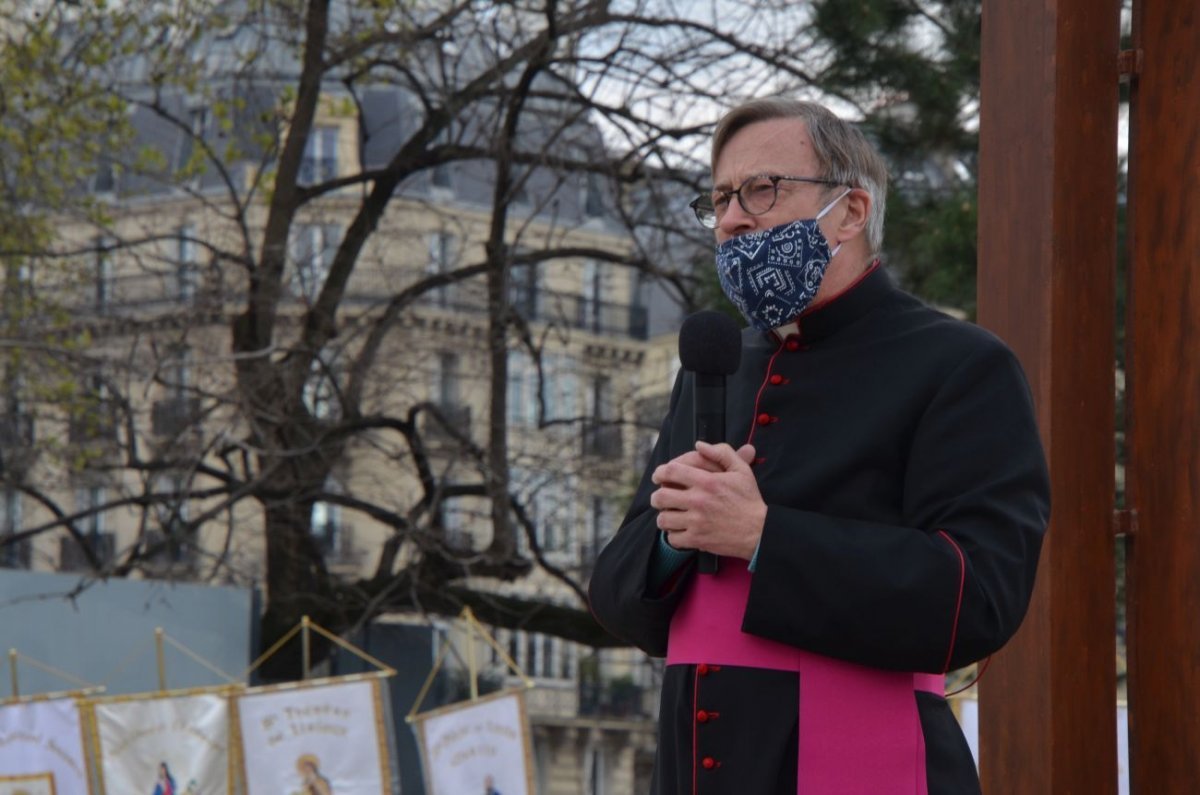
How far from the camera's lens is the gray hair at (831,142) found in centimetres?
251

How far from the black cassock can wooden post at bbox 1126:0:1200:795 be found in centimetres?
60

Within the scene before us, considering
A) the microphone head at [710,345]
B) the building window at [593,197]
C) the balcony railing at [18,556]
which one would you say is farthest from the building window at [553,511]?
the microphone head at [710,345]

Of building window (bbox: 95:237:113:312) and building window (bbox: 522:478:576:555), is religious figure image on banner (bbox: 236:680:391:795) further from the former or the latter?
building window (bbox: 95:237:113:312)

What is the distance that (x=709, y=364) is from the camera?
2.35 meters

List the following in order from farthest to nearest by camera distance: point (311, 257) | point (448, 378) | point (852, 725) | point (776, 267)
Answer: point (448, 378)
point (311, 257)
point (776, 267)
point (852, 725)

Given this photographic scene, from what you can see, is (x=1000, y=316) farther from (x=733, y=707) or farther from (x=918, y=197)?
(x=918, y=197)

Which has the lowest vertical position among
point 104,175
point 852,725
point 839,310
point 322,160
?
point 852,725

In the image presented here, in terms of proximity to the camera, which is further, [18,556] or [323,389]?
[18,556]

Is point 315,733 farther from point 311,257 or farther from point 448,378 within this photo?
point 448,378

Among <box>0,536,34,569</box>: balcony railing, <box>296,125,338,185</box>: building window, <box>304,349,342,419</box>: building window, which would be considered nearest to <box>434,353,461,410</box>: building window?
<box>304,349,342,419</box>: building window

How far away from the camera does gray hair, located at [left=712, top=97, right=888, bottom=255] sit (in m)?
2.51

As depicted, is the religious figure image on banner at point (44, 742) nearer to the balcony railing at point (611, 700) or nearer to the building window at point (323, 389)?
the building window at point (323, 389)

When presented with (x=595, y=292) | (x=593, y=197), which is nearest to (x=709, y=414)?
(x=593, y=197)

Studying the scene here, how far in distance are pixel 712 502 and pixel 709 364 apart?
0.69ft
